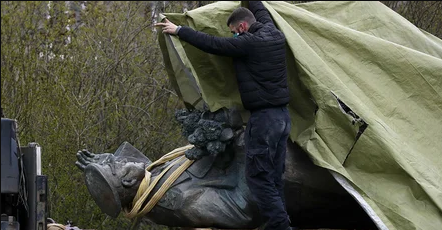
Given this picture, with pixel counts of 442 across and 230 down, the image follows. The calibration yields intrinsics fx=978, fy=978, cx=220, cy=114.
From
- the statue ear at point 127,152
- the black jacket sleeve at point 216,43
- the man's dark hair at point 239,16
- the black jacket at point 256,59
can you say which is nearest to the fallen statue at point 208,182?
the statue ear at point 127,152

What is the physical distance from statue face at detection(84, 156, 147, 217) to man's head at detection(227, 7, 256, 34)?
1.14 meters

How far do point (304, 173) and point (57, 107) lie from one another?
11.5 feet

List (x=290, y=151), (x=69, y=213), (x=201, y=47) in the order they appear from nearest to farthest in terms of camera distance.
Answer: (x=201, y=47)
(x=290, y=151)
(x=69, y=213)

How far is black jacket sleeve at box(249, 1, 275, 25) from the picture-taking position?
22.2 feet

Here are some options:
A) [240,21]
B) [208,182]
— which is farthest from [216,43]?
[208,182]

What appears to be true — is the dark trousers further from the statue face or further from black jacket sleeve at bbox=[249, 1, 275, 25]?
the statue face

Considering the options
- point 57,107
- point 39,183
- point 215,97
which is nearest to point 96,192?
point 39,183

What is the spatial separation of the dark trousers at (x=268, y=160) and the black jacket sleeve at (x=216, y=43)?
1.44 ft

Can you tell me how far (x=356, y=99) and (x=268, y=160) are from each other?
776 mm

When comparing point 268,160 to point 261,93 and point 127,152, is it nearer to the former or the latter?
point 261,93

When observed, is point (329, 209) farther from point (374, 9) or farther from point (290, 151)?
point (374, 9)

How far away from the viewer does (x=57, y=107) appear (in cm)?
954

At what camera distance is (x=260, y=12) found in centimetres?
682

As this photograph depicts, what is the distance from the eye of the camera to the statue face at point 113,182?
256 inches
